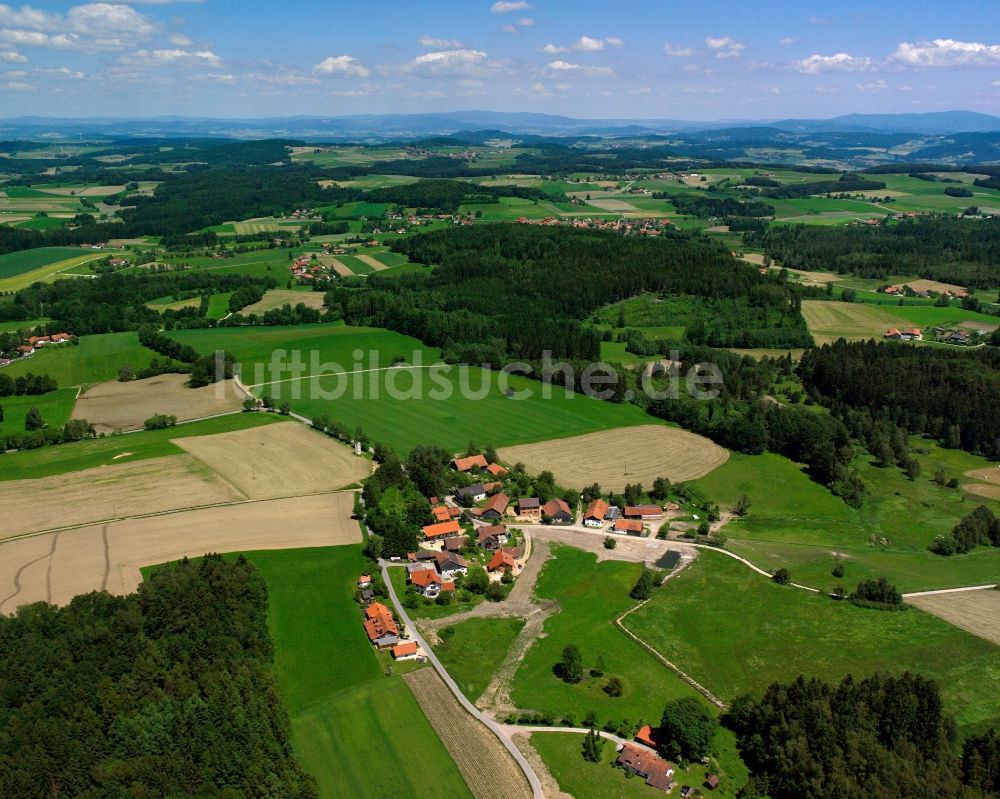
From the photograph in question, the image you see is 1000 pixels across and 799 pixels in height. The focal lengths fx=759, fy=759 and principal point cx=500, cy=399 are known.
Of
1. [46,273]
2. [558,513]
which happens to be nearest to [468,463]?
[558,513]

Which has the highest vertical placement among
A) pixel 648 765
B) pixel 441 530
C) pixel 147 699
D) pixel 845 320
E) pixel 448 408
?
pixel 845 320

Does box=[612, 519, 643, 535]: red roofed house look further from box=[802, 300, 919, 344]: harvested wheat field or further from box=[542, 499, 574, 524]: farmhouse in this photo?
box=[802, 300, 919, 344]: harvested wheat field

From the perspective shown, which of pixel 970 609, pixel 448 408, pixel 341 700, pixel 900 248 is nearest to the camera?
pixel 341 700

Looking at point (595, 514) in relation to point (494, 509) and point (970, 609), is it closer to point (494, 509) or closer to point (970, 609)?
point (494, 509)

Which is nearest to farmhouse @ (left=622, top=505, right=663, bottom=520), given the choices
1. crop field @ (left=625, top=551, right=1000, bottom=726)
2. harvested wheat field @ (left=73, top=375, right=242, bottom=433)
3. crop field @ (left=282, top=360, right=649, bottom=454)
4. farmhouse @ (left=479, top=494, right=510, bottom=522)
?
crop field @ (left=625, top=551, right=1000, bottom=726)

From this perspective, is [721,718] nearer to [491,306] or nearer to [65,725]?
[65,725]
